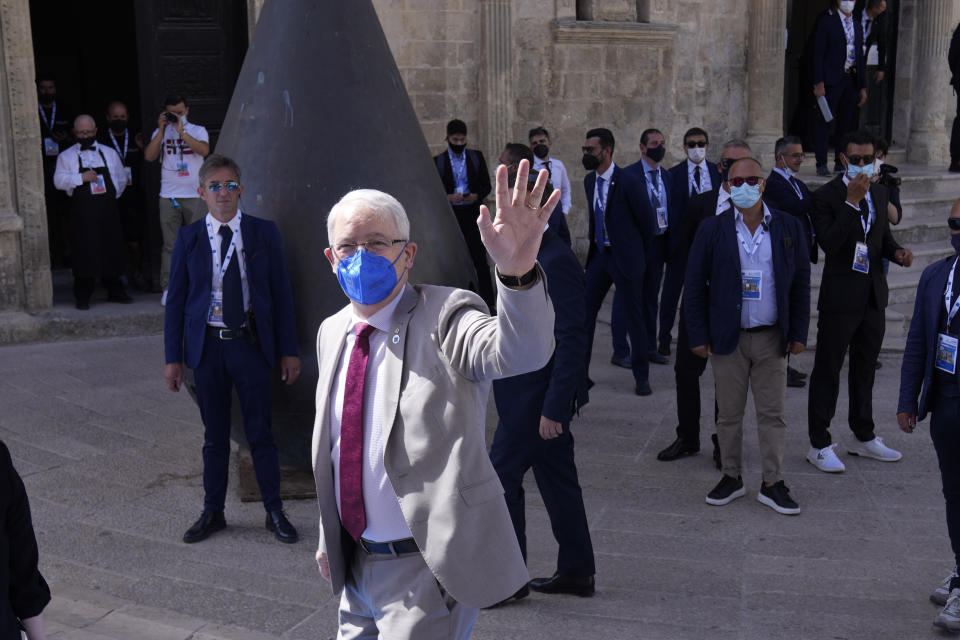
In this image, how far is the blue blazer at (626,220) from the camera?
826cm

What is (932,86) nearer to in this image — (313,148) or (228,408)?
(313,148)

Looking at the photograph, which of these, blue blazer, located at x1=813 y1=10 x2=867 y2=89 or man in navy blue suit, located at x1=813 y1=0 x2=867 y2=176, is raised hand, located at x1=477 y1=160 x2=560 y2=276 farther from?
blue blazer, located at x1=813 y1=10 x2=867 y2=89

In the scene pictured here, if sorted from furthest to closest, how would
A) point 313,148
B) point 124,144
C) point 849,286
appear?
1. point 124,144
2. point 849,286
3. point 313,148

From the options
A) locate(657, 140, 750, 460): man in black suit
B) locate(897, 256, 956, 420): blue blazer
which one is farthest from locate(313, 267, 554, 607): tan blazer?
locate(657, 140, 750, 460): man in black suit

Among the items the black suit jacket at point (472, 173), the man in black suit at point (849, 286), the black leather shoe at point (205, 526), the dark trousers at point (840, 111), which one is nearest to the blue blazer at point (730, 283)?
the man in black suit at point (849, 286)

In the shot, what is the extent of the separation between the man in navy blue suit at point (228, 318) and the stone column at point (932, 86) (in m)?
10.8

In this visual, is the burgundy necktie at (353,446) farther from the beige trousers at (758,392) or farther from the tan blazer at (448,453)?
the beige trousers at (758,392)

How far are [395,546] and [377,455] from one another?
0.24m

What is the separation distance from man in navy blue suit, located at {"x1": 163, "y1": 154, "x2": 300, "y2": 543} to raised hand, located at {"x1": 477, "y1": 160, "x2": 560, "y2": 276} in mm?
2959

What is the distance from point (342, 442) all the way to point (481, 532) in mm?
430

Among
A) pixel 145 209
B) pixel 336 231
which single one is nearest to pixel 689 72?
pixel 145 209

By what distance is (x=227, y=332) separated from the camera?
5.29m

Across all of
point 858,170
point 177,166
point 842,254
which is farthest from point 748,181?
point 177,166

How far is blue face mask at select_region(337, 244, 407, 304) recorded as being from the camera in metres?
2.90
